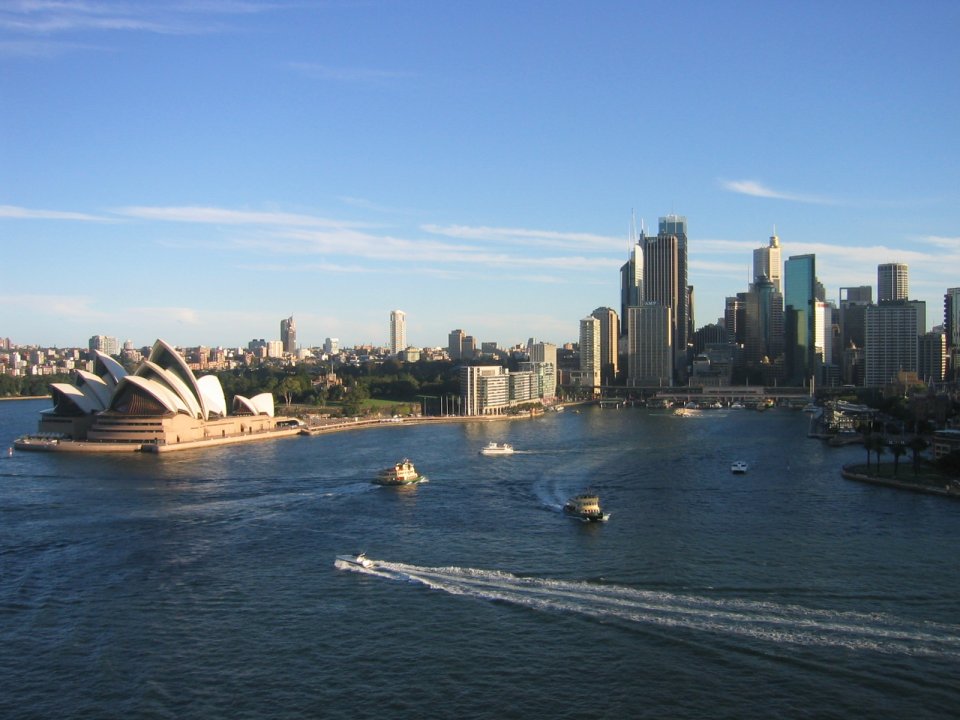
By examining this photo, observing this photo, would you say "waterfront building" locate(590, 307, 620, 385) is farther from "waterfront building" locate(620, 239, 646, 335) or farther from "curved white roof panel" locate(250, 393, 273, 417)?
"curved white roof panel" locate(250, 393, 273, 417)

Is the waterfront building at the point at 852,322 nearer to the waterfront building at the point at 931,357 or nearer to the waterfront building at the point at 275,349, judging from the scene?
the waterfront building at the point at 931,357

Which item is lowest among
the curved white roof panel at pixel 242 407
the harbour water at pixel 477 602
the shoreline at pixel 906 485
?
the harbour water at pixel 477 602

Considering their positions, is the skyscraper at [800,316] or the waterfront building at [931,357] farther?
the skyscraper at [800,316]

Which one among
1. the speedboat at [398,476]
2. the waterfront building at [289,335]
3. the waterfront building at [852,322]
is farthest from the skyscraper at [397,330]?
the speedboat at [398,476]

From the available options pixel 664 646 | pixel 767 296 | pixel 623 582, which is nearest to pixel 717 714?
pixel 664 646

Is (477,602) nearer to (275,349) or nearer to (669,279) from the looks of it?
(669,279)

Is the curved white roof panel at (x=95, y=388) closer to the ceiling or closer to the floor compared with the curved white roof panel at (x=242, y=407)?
closer to the ceiling
